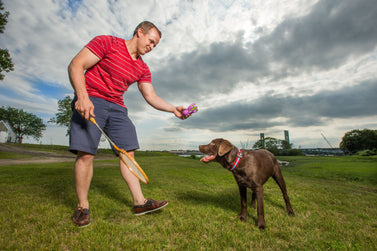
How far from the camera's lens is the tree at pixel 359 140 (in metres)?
39.4

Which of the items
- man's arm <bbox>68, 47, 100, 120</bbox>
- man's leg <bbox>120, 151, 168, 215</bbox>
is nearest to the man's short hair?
man's arm <bbox>68, 47, 100, 120</bbox>

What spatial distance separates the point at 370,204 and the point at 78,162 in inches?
275

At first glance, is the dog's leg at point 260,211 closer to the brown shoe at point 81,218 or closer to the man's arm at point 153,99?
the man's arm at point 153,99

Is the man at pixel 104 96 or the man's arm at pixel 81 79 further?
the man at pixel 104 96

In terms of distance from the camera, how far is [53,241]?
2.11 m

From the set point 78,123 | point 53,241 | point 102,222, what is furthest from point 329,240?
point 78,123

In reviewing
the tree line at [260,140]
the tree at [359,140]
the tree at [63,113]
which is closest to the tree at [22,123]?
the tree line at [260,140]

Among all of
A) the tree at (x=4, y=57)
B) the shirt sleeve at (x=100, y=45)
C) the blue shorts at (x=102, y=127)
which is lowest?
the blue shorts at (x=102, y=127)

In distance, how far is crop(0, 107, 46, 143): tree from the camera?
68.5 meters

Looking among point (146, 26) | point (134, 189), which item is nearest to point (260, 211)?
point (134, 189)

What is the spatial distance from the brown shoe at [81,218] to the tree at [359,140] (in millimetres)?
54098

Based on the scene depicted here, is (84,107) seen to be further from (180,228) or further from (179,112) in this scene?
(180,228)

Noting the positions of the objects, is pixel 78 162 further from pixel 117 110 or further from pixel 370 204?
pixel 370 204

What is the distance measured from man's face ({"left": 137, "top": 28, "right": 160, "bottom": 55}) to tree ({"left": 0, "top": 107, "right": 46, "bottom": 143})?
92.5 metres
